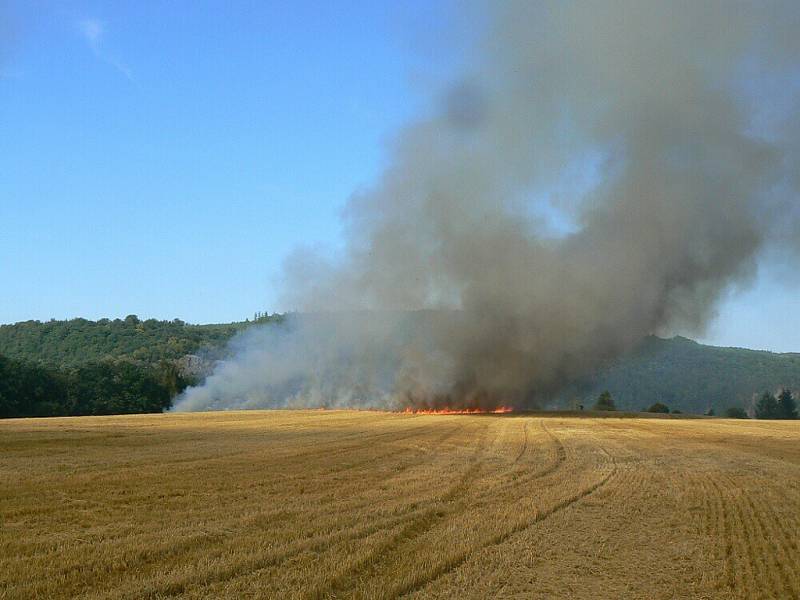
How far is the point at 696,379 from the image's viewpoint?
131m

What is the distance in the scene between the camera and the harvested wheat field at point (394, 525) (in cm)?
752

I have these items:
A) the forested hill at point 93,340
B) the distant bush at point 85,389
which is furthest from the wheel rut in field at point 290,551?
the forested hill at point 93,340

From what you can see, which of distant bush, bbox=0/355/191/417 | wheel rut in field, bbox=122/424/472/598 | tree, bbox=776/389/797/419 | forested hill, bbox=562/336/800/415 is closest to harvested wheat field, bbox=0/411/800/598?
wheel rut in field, bbox=122/424/472/598

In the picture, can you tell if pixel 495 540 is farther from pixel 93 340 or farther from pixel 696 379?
pixel 696 379

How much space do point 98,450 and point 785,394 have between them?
329 feet

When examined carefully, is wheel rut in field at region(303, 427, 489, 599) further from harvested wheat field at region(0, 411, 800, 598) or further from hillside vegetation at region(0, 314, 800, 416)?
hillside vegetation at region(0, 314, 800, 416)

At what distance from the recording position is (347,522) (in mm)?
10508

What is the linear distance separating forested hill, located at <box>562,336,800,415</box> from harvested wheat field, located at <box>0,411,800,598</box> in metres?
102

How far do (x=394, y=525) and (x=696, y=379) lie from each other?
13489 cm

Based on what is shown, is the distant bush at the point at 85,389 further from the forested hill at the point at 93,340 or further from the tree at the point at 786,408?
the tree at the point at 786,408

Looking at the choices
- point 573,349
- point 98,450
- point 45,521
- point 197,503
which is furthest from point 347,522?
point 573,349

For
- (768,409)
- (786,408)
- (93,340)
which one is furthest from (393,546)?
(93,340)

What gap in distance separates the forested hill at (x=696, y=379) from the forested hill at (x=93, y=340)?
6897 cm

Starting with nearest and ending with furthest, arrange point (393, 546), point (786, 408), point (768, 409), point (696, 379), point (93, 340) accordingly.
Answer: point (393, 546), point (786, 408), point (768, 409), point (93, 340), point (696, 379)
